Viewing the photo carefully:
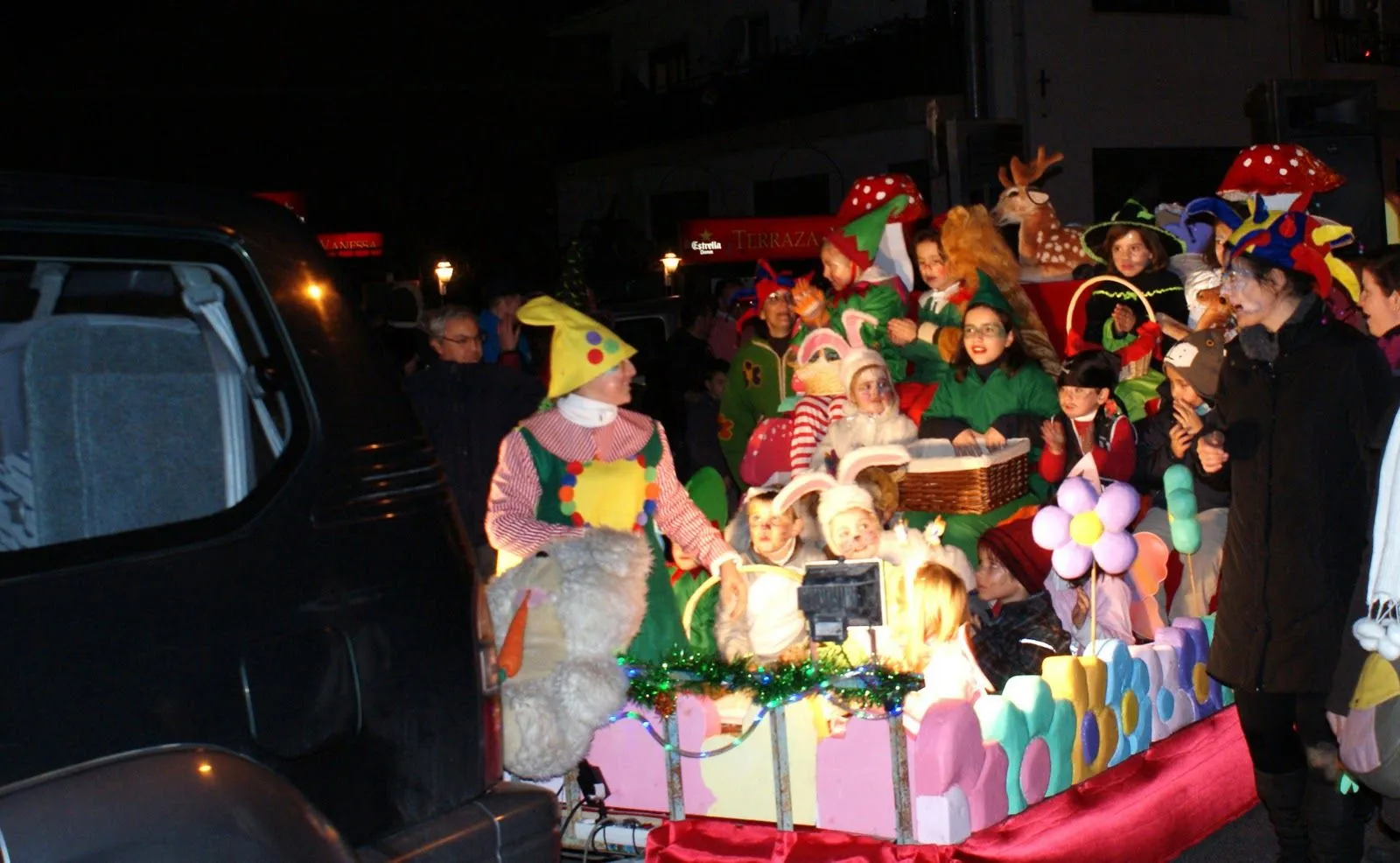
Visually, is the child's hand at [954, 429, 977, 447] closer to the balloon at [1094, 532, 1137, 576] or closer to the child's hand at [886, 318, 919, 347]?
the balloon at [1094, 532, 1137, 576]

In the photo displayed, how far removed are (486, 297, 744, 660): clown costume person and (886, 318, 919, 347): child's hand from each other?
2.21 metres

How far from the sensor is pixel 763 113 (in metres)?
26.5

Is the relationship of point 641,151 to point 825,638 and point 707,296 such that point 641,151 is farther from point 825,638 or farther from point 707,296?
point 825,638

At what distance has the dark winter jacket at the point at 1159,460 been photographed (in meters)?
6.73

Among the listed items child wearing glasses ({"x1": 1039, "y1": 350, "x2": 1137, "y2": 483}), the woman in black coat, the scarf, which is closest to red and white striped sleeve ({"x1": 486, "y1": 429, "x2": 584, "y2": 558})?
the scarf

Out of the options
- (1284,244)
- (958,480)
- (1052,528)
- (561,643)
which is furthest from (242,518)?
(958,480)

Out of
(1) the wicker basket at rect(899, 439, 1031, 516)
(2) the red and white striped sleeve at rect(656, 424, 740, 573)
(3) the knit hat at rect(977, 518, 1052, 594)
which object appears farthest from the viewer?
(1) the wicker basket at rect(899, 439, 1031, 516)

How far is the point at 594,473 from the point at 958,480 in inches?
62.3

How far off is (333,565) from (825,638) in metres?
2.27

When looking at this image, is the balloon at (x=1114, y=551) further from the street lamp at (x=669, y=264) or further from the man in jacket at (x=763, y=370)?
the street lamp at (x=669, y=264)

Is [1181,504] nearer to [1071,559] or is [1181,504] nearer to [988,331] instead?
[1071,559]

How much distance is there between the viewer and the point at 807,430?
6.87m

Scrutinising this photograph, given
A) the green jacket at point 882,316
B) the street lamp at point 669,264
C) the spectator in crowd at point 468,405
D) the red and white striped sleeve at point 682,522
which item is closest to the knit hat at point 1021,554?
the red and white striped sleeve at point 682,522

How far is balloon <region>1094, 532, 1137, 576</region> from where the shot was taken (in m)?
5.59
